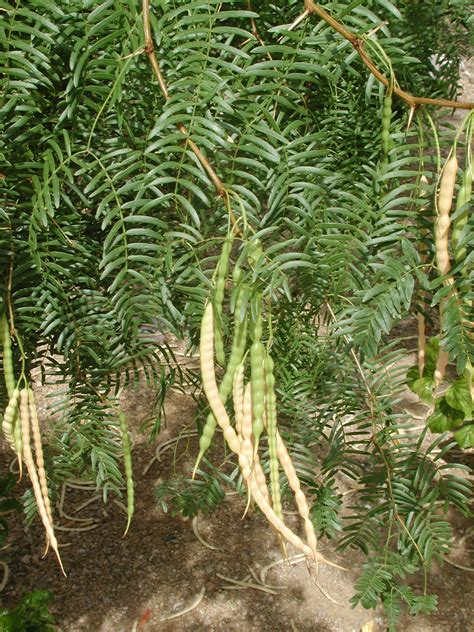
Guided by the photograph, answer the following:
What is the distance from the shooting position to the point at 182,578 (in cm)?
164

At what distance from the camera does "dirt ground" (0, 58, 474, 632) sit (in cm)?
154

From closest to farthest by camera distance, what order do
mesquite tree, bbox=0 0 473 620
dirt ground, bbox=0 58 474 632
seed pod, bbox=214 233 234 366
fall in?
seed pod, bbox=214 233 234 366
mesquite tree, bbox=0 0 473 620
dirt ground, bbox=0 58 474 632

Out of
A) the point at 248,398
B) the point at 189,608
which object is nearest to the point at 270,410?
the point at 248,398

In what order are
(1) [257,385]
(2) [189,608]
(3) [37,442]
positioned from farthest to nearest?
(2) [189,608] → (3) [37,442] → (1) [257,385]

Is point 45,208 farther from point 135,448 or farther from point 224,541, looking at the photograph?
point 135,448

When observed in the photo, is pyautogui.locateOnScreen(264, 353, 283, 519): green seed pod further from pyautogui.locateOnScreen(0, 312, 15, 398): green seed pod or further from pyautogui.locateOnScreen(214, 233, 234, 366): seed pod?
pyautogui.locateOnScreen(0, 312, 15, 398): green seed pod

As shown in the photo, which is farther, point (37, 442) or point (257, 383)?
point (37, 442)

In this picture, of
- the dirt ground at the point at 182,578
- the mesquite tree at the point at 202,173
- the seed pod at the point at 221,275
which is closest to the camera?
the seed pod at the point at 221,275

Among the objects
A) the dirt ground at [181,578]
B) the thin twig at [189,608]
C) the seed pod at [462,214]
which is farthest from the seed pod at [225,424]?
the thin twig at [189,608]

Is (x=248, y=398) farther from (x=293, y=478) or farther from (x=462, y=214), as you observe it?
(x=462, y=214)

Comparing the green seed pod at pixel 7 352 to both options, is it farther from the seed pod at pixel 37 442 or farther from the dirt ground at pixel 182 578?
the dirt ground at pixel 182 578

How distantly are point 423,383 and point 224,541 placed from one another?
609 mm

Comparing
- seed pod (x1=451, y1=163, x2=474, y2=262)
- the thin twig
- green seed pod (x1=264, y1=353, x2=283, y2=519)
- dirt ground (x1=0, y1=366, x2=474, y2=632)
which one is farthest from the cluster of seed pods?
the thin twig

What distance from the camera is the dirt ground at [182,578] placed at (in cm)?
154
